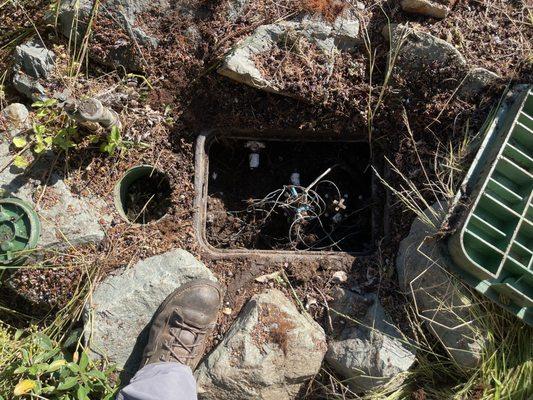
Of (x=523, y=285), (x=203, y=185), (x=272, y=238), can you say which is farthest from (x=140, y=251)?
(x=523, y=285)

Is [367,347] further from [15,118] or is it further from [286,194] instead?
[15,118]

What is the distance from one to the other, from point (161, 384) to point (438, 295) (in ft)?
4.35

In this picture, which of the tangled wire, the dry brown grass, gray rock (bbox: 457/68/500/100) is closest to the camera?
gray rock (bbox: 457/68/500/100)

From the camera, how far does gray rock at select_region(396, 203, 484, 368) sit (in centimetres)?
238

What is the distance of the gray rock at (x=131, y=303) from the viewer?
2.55 m

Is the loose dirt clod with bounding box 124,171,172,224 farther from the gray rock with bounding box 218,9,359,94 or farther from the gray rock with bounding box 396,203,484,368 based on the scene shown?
the gray rock with bounding box 396,203,484,368

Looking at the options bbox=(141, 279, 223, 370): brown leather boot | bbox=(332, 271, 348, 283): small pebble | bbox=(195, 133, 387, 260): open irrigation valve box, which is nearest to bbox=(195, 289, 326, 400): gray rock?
bbox=(141, 279, 223, 370): brown leather boot

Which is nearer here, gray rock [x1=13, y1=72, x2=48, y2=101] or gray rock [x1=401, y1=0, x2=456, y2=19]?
gray rock [x1=401, y1=0, x2=456, y2=19]

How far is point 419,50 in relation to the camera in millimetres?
2584

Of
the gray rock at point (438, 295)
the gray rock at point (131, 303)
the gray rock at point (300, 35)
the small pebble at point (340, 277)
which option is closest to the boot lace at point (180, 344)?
the gray rock at point (131, 303)

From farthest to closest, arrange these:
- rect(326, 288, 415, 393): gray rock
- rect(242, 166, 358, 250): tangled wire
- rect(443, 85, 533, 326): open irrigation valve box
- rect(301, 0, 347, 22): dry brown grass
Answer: rect(242, 166, 358, 250): tangled wire
rect(301, 0, 347, 22): dry brown grass
rect(326, 288, 415, 393): gray rock
rect(443, 85, 533, 326): open irrigation valve box

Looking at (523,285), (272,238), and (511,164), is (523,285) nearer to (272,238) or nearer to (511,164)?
(511,164)

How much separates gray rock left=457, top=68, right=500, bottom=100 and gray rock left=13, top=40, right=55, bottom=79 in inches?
82.9

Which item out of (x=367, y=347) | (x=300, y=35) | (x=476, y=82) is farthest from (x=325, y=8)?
(x=367, y=347)
